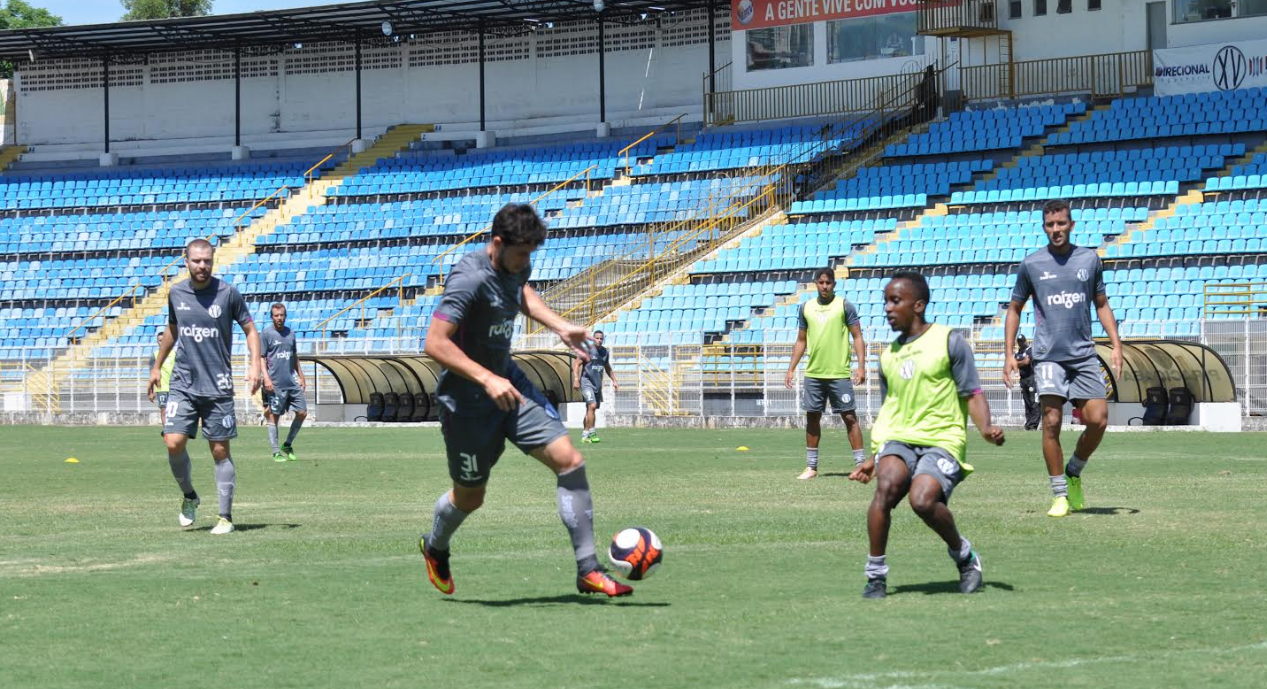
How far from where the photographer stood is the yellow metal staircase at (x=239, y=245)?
133 feet

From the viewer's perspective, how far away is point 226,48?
5600 centimetres

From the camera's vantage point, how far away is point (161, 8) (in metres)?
85.3

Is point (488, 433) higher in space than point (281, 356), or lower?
lower

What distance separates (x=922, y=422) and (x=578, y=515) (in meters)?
1.73

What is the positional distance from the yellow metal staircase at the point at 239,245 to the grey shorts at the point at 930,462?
3445cm

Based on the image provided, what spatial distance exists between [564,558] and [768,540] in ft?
4.99

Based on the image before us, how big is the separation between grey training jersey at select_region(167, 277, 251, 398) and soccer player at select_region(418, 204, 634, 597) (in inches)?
167

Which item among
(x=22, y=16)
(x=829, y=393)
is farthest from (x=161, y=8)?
(x=829, y=393)

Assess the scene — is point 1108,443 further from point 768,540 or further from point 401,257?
point 401,257

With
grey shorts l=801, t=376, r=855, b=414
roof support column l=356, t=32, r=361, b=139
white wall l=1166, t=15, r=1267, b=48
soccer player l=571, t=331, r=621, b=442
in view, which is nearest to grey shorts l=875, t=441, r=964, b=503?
grey shorts l=801, t=376, r=855, b=414

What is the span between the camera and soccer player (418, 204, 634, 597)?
8.51 meters

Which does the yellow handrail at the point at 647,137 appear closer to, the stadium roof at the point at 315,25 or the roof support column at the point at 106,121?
the stadium roof at the point at 315,25

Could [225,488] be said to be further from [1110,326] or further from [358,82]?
[358,82]

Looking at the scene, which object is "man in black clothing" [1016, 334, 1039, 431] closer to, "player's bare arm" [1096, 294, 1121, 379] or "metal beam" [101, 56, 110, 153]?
"player's bare arm" [1096, 294, 1121, 379]
